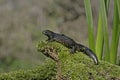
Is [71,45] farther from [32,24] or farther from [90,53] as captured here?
[32,24]

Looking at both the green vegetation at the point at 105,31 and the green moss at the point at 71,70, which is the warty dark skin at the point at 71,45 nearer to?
the green moss at the point at 71,70

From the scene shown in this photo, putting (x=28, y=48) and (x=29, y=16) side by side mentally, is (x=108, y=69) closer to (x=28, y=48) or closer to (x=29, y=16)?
(x=28, y=48)

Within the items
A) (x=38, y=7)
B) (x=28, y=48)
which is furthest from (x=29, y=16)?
(x=28, y=48)

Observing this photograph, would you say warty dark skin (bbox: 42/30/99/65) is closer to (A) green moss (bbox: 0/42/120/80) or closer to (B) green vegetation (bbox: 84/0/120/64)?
(A) green moss (bbox: 0/42/120/80)

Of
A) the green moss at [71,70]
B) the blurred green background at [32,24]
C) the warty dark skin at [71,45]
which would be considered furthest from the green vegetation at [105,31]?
the blurred green background at [32,24]

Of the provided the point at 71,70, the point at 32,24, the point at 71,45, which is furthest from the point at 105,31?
the point at 32,24

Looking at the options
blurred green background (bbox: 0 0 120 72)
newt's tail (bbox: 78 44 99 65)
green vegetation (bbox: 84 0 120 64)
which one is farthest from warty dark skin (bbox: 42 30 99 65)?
blurred green background (bbox: 0 0 120 72)
